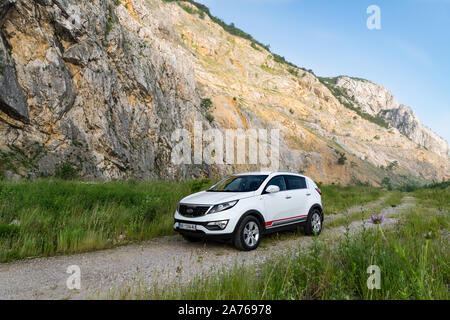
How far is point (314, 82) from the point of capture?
80.9m

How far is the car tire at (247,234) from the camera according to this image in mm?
6000

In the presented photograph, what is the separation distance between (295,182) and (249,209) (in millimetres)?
2301

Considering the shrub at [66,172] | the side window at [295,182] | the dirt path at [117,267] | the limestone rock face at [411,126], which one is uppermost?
the limestone rock face at [411,126]

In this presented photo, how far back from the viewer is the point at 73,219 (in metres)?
6.39

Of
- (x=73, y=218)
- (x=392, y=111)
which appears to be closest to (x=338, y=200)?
(x=73, y=218)

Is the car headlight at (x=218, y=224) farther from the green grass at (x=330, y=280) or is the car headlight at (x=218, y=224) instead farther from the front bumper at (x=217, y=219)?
the green grass at (x=330, y=280)

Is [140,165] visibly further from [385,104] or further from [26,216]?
[385,104]

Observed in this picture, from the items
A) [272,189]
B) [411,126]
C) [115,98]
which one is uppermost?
[411,126]

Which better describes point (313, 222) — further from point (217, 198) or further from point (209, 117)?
point (209, 117)

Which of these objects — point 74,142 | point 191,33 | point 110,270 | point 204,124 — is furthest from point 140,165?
point 191,33

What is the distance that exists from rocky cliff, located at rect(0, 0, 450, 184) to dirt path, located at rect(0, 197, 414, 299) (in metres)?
13.7

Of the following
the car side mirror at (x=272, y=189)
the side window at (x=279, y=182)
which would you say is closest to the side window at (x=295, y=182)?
the side window at (x=279, y=182)
